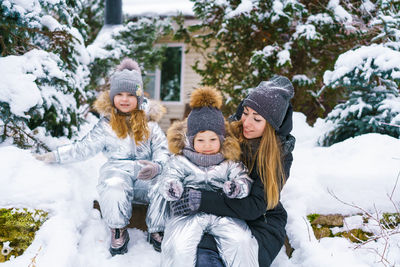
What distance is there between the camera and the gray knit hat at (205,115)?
2.12 metres

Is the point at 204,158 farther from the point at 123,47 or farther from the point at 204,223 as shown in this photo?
the point at 123,47

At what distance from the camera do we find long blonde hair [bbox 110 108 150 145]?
8.74 ft

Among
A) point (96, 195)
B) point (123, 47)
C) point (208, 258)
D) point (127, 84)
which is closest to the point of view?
point (208, 258)

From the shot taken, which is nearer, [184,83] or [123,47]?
[123,47]

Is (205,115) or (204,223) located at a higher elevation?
(205,115)

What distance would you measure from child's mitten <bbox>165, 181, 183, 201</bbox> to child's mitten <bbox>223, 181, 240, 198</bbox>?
0.30 m

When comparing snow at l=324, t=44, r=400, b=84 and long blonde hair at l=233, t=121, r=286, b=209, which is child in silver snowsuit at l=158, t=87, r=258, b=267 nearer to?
long blonde hair at l=233, t=121, r=286, b=209

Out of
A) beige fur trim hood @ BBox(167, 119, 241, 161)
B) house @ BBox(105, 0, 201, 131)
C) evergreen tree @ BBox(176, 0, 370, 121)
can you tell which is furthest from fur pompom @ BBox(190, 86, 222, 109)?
house @ BBox(105, 0, 201, 131)

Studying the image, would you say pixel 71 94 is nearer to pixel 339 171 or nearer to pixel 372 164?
pixel 339 171

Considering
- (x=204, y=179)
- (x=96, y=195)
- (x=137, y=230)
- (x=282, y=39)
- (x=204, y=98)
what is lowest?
(x=137, y=230)

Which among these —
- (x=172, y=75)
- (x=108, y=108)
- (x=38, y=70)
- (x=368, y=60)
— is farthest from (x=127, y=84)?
(x=172, y=75)

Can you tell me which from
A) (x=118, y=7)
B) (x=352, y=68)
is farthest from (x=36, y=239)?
(x=118, y=7)

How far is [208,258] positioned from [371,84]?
297 centimetres

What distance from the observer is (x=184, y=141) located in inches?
88.2
